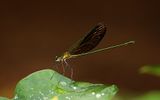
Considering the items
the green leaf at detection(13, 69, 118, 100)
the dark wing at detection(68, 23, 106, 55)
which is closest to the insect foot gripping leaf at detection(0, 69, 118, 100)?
the green leaf at detection(13, 69, 118, 100)

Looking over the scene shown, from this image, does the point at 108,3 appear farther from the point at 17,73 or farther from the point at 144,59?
the point at 17,73

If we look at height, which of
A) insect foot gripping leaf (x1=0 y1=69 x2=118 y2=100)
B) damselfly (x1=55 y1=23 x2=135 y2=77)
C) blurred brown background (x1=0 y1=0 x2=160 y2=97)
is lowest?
blurred brown background (x1=0 y1=0 x2=160 y2=97)

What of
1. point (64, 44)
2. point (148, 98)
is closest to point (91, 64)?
point (64, 44)

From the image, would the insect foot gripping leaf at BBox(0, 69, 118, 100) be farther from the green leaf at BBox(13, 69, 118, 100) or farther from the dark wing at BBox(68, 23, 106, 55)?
the dark wing at BBox(68, 23, 106, 55)

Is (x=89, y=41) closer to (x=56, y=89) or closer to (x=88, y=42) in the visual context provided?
(x=88, y=42)

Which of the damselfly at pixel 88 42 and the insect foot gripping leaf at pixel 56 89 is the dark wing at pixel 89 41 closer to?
the damselfly at pixel 88 42

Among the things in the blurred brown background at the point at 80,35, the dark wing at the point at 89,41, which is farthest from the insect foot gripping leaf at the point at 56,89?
the blurred brown background at the point at 80,35

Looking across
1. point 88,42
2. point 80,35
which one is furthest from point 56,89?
point 80,35

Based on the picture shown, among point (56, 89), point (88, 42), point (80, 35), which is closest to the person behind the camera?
point (56, 89)
